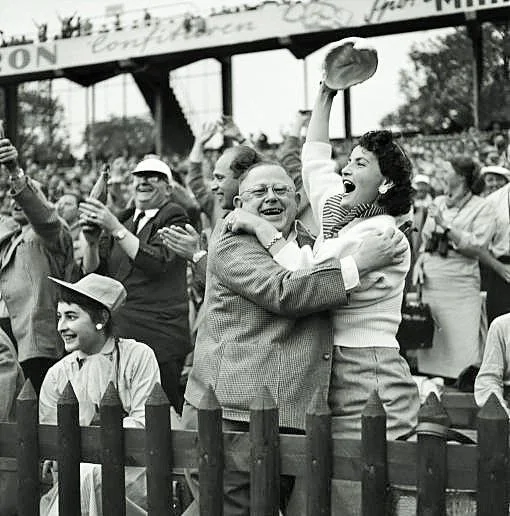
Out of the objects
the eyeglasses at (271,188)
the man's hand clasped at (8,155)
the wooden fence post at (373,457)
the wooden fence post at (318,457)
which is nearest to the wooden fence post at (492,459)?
the wooden fence post at (373,457)

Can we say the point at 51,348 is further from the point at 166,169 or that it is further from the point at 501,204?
the point at 501,204

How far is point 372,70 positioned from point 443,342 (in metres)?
3.51

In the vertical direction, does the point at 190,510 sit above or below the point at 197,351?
below

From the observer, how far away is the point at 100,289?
383 centimetres

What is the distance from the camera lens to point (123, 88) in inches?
1387

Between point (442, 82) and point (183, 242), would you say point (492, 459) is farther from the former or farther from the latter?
point (442, 82)

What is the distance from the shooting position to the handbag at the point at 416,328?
20.7 feet

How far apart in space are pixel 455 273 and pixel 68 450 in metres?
4.13

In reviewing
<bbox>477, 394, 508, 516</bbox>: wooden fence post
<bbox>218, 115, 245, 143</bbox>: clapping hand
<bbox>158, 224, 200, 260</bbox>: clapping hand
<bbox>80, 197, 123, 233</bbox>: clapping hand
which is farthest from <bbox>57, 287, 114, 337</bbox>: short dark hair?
<bbox>218, 115, 245, 143</bbox>: clapping hand

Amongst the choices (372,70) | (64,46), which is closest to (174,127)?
(64,46)

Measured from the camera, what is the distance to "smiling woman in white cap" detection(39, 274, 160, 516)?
3624mm

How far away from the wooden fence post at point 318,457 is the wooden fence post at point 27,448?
93 cm

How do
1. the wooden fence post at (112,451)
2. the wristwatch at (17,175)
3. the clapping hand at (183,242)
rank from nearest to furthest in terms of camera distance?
the wooden fence post at (112,451), the clapping hand at (183,242), the wristwatch at (17,175)

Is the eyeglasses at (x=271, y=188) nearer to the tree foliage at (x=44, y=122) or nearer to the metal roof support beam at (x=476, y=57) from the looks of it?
the metal roof support beam at (x=476, y=57)
